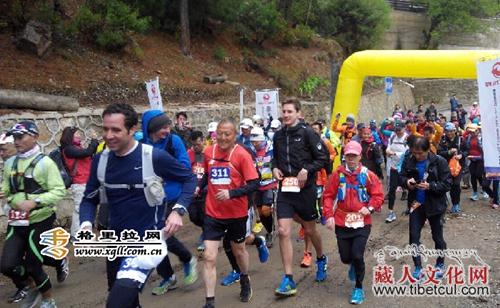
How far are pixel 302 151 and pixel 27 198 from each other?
9.44 feet

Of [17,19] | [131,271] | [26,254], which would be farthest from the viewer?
[17,19]

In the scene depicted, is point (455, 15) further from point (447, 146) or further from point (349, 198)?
point (349, 198)

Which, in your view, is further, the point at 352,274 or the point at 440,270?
the point at 440,270

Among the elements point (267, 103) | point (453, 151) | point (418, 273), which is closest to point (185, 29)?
point (267, 103)

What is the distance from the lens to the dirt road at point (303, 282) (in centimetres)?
539

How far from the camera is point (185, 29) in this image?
19062 mm

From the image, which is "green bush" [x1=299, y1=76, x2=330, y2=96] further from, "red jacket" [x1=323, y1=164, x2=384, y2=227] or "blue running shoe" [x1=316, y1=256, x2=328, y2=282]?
"red jacket" [x1=323, y1=164, x2=384, y2=227]

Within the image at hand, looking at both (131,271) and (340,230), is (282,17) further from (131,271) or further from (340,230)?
(131,271)

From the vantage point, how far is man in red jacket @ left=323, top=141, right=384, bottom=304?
531 cm

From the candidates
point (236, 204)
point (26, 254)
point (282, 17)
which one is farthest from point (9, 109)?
point (282, 17)

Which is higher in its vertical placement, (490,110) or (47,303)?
(490,110)

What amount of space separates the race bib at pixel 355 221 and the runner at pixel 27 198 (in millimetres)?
2911

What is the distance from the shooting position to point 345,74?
558 inches

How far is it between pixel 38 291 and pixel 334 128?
978cm
